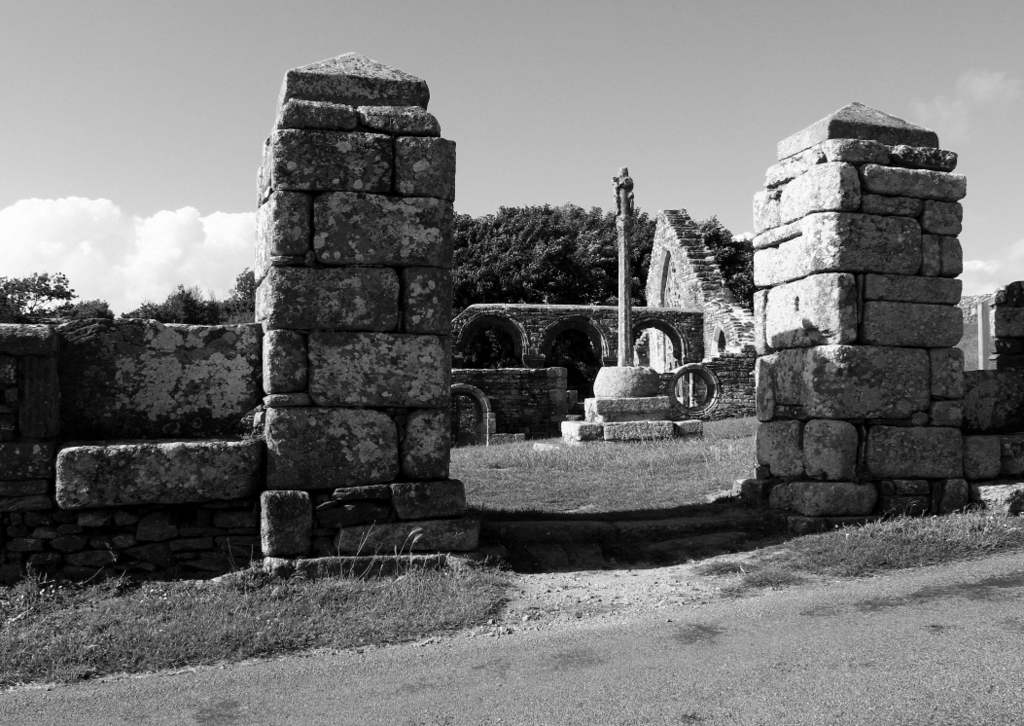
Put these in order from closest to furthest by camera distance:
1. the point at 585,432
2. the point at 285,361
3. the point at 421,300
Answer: the point at 285,361 → the point at 421,300 → the point at 585,432

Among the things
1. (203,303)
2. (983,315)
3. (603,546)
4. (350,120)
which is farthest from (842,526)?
(203,303)

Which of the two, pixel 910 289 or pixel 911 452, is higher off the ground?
pixel 910 289

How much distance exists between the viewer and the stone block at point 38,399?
5109mm

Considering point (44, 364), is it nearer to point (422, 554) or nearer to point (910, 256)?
point (422, 554)

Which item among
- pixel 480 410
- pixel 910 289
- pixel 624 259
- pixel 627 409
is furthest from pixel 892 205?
pixel 480 410

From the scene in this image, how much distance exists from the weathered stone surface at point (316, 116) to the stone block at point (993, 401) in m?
5.61

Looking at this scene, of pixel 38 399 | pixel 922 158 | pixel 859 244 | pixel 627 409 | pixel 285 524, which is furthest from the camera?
pixel 627 409

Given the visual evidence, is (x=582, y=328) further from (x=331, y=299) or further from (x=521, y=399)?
(x=331, y=299)

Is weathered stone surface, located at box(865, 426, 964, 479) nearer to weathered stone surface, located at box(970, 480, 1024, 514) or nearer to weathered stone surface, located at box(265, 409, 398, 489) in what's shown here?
weathered stone surface, located at box(970, 480, 1024, 514)

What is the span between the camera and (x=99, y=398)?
5488 mm

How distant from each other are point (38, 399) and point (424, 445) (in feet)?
7.63

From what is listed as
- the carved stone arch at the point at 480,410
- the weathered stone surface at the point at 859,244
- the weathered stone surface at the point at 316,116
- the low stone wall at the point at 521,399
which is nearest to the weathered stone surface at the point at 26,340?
the weathered stone surface at the point at 316,116

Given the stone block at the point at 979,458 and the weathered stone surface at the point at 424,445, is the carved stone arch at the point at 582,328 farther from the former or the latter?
the weathered stone surface at the point at 424,445

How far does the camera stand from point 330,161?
5.50 metres
